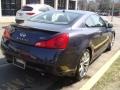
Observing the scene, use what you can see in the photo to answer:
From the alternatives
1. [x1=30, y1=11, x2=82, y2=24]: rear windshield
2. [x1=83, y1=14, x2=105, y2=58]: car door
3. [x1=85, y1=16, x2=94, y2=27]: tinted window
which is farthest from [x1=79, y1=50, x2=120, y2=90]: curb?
[x1=30, y1=11, x2=82, y2=24]: rear windshield

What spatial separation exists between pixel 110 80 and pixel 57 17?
6.23 ft

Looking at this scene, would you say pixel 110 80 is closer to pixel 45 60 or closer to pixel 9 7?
pixel 45 60

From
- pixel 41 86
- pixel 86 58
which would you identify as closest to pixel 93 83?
pixel 86 58

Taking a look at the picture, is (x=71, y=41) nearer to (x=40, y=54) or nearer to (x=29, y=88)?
(x=40, y=54)

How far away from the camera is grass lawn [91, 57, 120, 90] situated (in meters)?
5.91

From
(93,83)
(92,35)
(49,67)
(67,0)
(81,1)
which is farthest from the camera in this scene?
(81,1)

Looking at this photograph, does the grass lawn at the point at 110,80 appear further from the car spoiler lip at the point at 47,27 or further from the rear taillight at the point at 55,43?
the car spoiler lip at the point at 47,27

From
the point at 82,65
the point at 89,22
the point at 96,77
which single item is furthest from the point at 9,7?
the point at 82,65

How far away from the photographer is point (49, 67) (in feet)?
17.2

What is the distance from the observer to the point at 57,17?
6.62 meters

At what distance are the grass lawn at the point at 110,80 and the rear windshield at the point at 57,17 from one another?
151cm

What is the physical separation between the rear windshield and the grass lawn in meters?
1.51

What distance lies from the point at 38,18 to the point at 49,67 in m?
→ 1.88

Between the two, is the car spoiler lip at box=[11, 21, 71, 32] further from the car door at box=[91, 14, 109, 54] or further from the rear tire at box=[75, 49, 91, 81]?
the car door at box=[91, 14, 109, 54]
